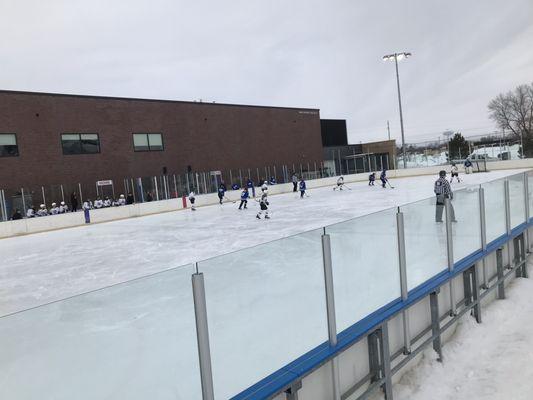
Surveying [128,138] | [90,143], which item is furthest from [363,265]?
[128,138]

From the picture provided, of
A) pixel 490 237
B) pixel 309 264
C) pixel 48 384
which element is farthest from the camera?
pixel 490 237

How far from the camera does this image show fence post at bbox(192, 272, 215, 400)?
8.06 ft

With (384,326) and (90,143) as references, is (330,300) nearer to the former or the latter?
(384,326)

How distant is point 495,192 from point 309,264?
14.2ft

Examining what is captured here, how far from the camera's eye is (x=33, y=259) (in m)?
11.7

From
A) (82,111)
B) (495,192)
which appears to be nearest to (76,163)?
(82,111)

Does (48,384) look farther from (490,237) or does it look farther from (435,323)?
(490,237)

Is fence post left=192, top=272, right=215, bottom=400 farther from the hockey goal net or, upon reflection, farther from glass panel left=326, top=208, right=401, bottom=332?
the hockey goal net

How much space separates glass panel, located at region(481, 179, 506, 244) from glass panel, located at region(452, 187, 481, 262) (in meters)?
0.34

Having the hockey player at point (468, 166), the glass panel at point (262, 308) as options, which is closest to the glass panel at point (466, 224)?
the glass panel at point (262, 308)

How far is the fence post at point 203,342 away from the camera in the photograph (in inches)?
96.7

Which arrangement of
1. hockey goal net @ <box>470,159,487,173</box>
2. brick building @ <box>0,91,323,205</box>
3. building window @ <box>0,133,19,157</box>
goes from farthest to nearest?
hockey goal net @ <box>470,159,487,173</box>
brick building @ <box>0,91,323,205</box>
building window @ <box>0,133,19,157</box>

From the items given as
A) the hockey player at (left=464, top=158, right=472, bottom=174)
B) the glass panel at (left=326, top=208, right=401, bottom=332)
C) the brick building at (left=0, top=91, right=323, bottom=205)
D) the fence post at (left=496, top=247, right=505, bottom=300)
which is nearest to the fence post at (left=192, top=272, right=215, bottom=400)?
the glass panel at (left=326, top=208, right=401, bottom=332)

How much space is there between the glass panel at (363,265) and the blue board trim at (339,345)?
0.21 ft
